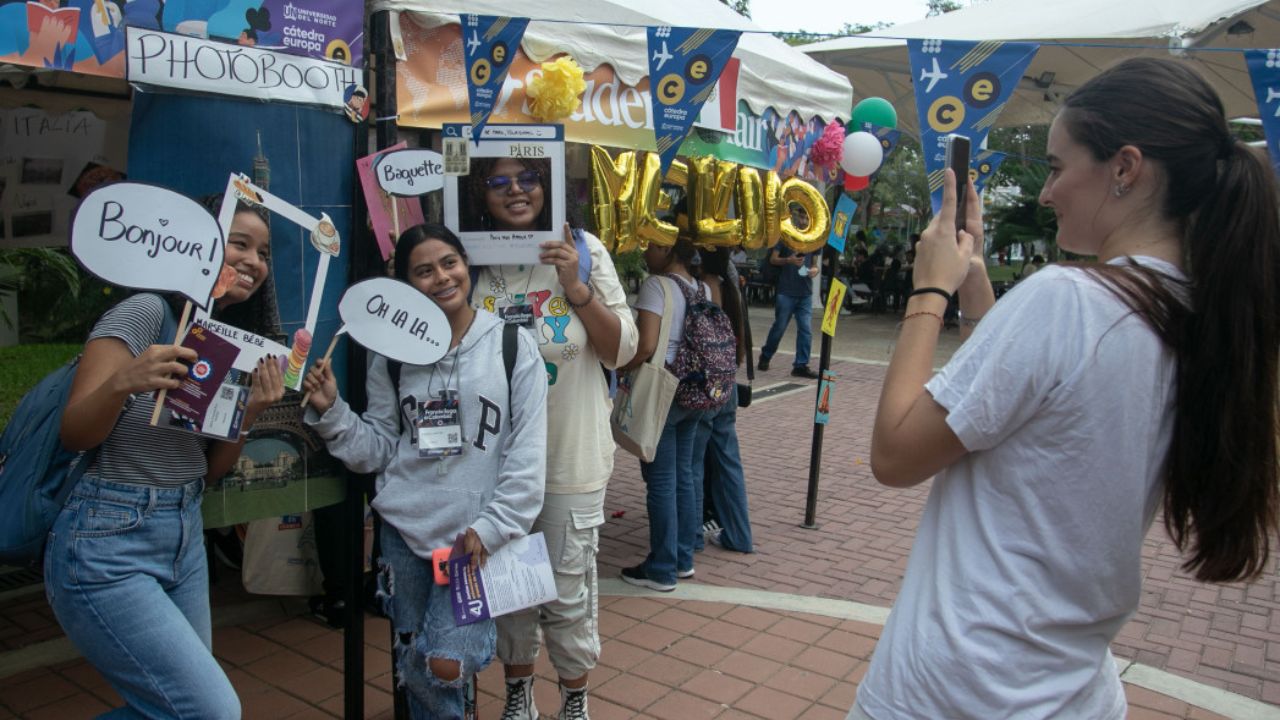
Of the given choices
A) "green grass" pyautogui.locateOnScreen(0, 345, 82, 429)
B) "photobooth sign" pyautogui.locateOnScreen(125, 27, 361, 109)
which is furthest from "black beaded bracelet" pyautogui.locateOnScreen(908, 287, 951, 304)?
"green grass" pyautogui.locateOnScreen(0, 345, 82, 429)

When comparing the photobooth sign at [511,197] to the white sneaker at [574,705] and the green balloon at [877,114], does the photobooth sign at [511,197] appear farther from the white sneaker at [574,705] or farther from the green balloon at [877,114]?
the green balloon at [877,114]

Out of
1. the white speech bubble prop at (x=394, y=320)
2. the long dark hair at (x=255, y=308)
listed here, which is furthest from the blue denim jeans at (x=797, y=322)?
the long dark hair at (x=255, y=308)

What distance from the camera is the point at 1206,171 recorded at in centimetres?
137

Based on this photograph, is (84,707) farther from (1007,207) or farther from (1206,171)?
(1007,207)

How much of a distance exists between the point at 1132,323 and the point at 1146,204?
0.68ft

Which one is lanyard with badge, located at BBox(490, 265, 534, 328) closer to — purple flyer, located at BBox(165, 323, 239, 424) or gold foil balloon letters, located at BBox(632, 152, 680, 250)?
purple flyer, located at BBox(165, 323, 239, 424)

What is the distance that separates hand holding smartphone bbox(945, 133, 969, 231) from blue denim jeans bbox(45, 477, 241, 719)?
1.83 meters

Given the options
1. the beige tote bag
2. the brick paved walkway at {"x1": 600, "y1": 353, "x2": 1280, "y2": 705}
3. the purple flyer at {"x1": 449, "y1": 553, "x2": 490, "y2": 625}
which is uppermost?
the beige tote bag

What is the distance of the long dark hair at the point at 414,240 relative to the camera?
2762mm

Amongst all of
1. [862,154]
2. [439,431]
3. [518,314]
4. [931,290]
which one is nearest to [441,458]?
[439,431]

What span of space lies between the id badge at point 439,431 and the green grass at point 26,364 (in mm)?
5205

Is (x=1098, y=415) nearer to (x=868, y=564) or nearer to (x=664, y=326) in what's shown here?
(x=664, y=326)

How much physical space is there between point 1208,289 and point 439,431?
1.93m

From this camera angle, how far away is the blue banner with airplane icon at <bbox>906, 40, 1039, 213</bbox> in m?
3.90
